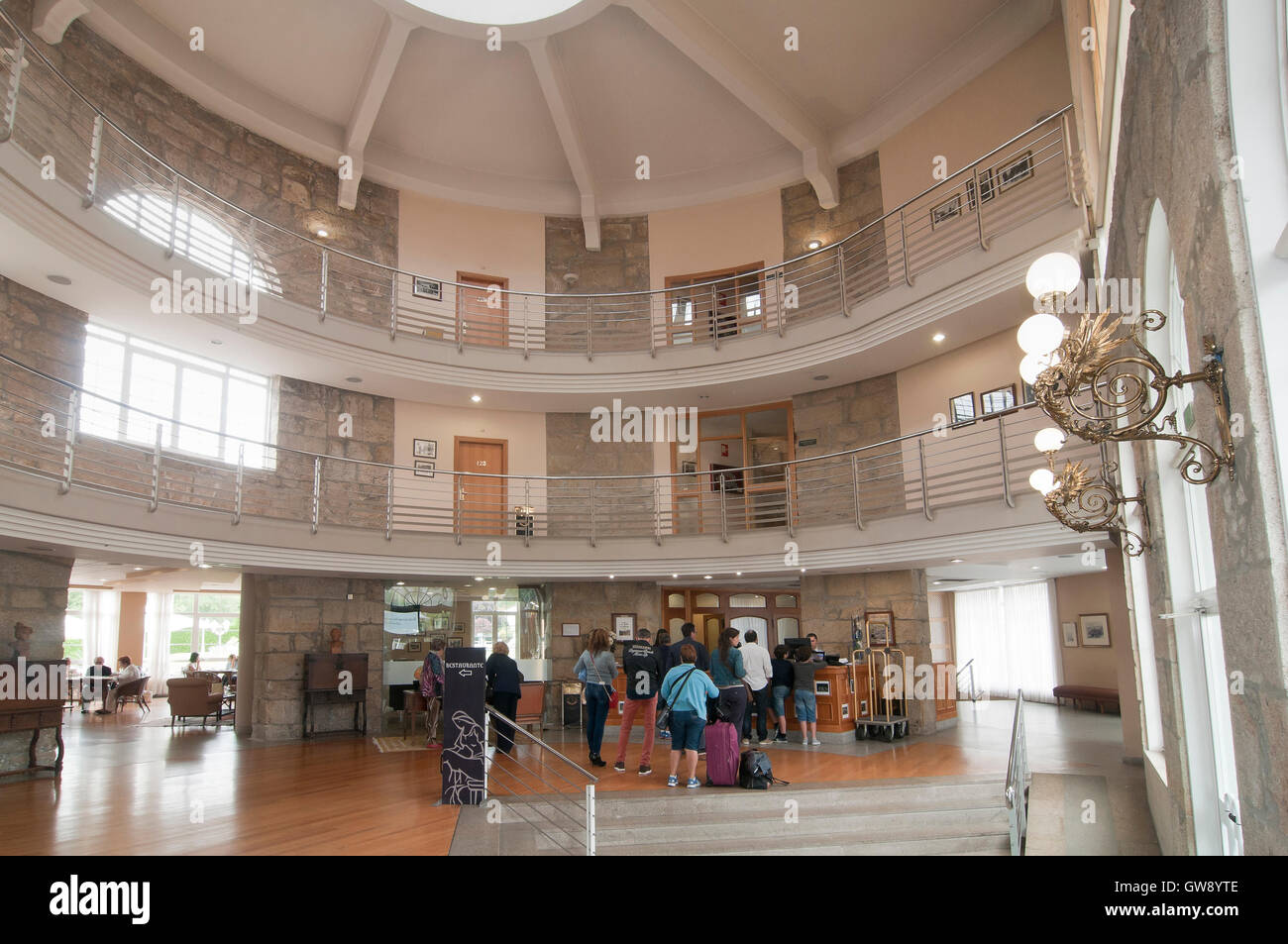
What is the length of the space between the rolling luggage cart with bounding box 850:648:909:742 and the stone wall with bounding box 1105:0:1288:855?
9.21 m

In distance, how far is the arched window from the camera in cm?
1060

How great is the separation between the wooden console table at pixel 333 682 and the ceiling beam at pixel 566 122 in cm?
876

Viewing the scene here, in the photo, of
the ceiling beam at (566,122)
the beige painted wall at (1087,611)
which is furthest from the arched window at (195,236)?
the beige painted wall at (1087,611)

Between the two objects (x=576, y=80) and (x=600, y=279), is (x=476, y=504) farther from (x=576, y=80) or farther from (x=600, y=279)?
(x=576, y=80)

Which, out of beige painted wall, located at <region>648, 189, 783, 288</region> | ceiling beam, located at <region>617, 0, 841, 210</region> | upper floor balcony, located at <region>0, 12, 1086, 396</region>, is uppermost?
ceiling beam, located at <region>617, 0, 841, 210</region>

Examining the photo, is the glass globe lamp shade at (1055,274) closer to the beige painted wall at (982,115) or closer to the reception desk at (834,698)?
the reception desk at (834,698)

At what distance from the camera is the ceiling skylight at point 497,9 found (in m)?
12.0

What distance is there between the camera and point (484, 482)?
1481 centimetres

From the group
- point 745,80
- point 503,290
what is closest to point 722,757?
point 503,290

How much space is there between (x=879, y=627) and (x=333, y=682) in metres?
8.50

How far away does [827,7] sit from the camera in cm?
1186

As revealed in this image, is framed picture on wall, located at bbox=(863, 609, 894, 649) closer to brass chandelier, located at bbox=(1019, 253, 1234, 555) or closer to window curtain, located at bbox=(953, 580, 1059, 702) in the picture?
window curtain, located at bbox=(953, 580, 1059, 702)

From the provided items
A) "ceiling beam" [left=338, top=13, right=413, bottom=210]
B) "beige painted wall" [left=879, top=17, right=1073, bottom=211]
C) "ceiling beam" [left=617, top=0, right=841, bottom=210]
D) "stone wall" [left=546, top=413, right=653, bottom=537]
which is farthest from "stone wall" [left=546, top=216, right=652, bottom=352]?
"beige painted wall" [left=879, top=17, right=1073, bottom=211]

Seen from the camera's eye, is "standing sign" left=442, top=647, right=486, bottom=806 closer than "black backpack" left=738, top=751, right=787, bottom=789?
Yes
